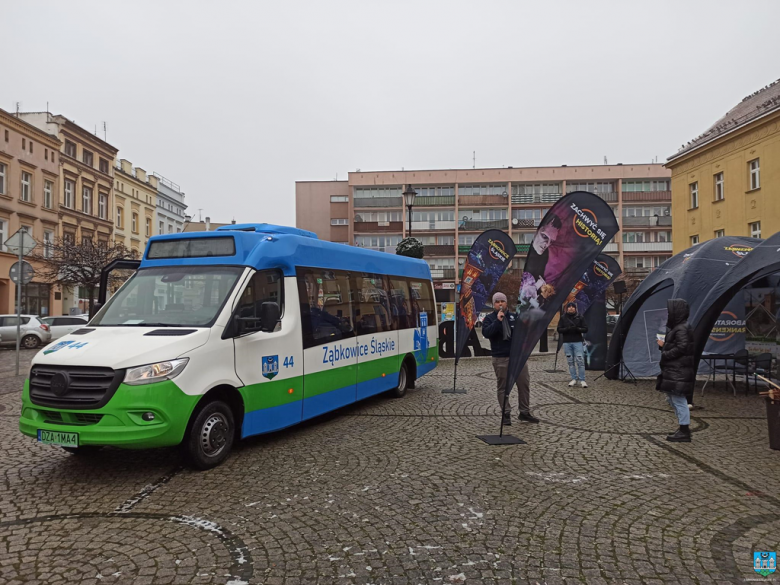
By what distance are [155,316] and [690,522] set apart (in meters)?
5.50

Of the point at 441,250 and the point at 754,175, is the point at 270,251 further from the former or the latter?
the point at 441,250

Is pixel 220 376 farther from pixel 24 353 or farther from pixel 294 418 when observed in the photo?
pixel 24 353

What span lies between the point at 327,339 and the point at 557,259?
10.8 ft

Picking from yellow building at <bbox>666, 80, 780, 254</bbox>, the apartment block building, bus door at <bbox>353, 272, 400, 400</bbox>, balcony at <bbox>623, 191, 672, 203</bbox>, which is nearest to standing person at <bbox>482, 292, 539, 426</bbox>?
bus door at <bbox>353, 272, 400, 400</bbox>

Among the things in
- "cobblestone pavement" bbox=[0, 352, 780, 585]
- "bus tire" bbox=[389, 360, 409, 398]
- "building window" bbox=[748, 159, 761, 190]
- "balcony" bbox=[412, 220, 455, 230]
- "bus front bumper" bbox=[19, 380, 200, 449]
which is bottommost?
"cobblestone pavement" bbox=[0, 352, 780, 585]

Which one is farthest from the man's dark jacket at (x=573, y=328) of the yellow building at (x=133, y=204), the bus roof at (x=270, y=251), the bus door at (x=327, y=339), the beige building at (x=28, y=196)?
the yellow building at (x=133, y=204)

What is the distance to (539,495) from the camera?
Result: 5230 mm

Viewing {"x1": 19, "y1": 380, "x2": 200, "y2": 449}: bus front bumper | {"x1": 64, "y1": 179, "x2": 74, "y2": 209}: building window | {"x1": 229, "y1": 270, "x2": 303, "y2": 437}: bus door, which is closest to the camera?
{"x1": 19, "y1": 380, "x2": 200, "y2": 449}: bus front bumper

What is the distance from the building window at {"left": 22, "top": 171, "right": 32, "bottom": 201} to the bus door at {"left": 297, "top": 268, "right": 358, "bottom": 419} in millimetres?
37298

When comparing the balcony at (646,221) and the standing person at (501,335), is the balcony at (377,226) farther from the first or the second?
the standing person at (501,335)

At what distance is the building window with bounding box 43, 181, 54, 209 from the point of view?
3959cm

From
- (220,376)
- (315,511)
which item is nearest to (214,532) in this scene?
(315,511)

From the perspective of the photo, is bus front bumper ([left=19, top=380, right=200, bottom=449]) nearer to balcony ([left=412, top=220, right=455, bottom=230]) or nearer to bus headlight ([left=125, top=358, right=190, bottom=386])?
bus headlight ([left=125, top=358, right=190, bottom=386])

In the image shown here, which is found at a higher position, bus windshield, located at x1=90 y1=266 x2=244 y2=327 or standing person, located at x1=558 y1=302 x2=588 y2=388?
bus windshield, located at x1=90 y1=266 x2=244 y2=327
